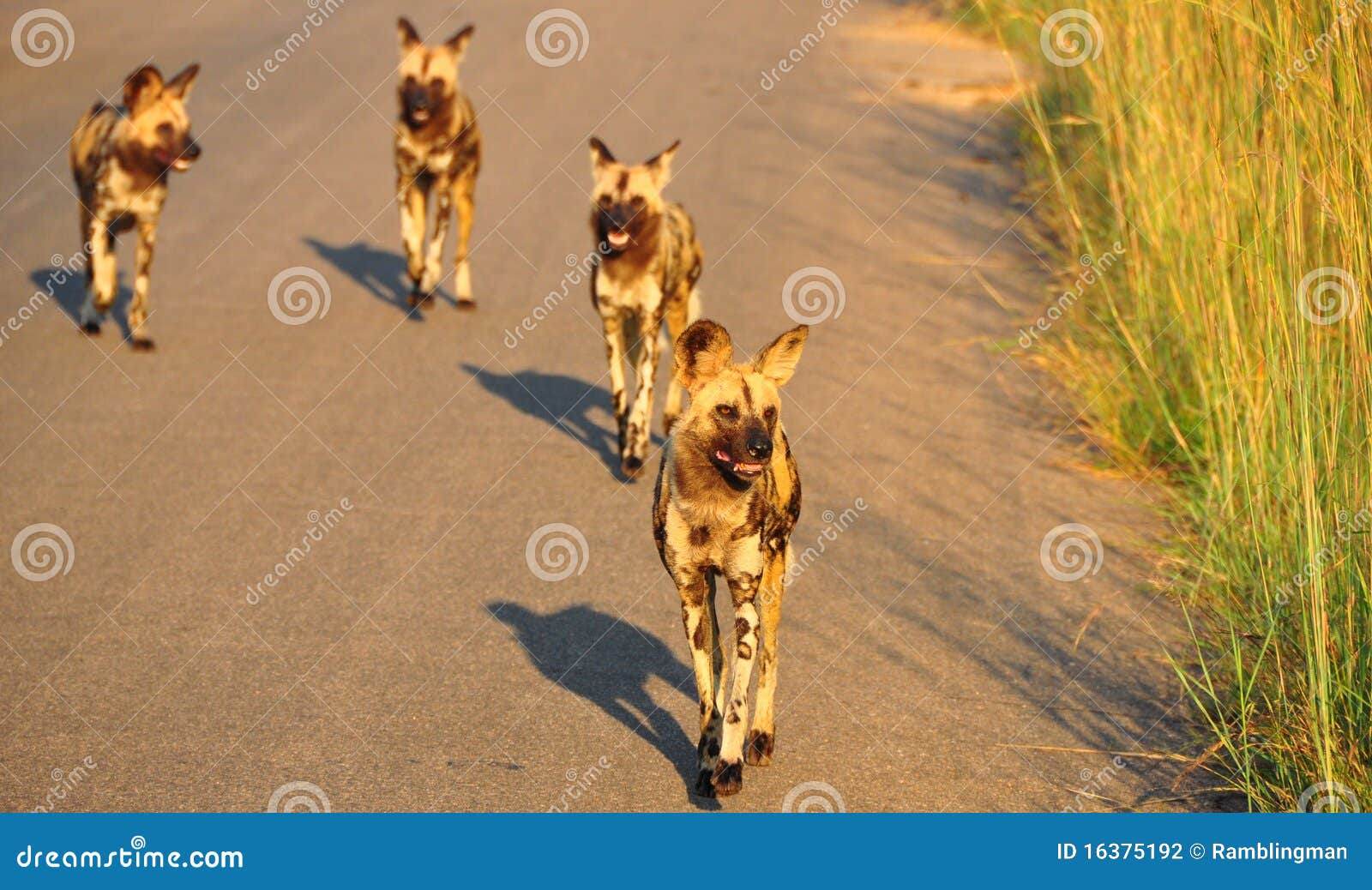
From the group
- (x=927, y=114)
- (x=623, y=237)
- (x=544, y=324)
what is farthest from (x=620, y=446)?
(x=927, y=114)

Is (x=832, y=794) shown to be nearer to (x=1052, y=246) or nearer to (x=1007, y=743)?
(x=1007, y=743)

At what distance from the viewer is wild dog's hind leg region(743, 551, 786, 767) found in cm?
567

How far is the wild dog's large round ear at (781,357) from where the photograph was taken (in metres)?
5.39

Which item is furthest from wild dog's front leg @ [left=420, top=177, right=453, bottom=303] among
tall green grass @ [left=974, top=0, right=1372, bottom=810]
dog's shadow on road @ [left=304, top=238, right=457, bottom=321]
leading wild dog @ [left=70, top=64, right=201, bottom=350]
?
tall green grass @ [left=974, top=0, right=1372, bottom=810]

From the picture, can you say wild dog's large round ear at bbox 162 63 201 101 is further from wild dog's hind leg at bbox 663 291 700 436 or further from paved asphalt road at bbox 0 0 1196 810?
wild dog's hind leg at bbox 663 291 700 436

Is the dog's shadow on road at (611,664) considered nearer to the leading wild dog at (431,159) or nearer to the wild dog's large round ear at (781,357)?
the wild dog's large round ear at (781,357)

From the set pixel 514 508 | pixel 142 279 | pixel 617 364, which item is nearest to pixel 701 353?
pixel 514 508

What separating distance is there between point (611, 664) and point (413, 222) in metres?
5.65

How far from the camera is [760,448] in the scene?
516 cm

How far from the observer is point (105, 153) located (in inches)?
421

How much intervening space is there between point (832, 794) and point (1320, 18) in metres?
2.87

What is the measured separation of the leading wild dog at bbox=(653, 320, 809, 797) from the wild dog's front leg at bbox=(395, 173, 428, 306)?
616cm

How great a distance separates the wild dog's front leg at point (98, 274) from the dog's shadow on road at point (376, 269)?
6.18ft

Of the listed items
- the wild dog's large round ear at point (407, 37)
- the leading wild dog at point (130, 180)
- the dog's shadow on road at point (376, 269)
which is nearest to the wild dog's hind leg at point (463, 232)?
the dog's shadow on road at point (376, 269)
